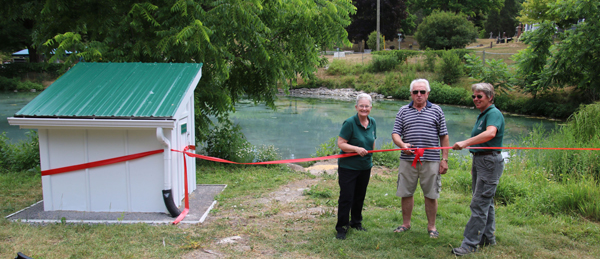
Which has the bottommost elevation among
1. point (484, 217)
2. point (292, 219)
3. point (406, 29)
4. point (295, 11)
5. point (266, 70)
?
point (292, 219)

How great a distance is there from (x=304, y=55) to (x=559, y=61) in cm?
1608

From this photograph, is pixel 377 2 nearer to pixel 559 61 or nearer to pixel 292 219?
pixel 559 61

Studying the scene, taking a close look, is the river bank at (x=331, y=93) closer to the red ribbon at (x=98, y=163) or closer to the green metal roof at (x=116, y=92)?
the green metal roof at (x=116, y=92)

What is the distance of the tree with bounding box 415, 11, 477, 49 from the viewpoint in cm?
4312

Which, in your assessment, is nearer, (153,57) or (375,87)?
(153,57)

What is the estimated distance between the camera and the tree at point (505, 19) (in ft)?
212

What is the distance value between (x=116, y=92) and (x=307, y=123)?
14.3 m

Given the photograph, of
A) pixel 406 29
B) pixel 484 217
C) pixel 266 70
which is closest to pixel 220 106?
pixel 266 70

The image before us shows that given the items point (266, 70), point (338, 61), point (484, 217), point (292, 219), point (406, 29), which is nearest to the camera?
point (484, 217)

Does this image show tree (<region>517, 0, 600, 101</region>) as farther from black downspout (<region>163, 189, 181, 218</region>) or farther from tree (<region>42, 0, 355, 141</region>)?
black downspout (<region>163, 189, 181, 218</region>)

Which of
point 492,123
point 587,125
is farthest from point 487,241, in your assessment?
point 587,125

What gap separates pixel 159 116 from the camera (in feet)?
15.7

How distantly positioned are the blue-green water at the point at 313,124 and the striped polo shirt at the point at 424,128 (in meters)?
7.67

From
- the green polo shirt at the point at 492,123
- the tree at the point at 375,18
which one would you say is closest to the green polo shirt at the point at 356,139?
the green polo shirt at the point at 492,123
